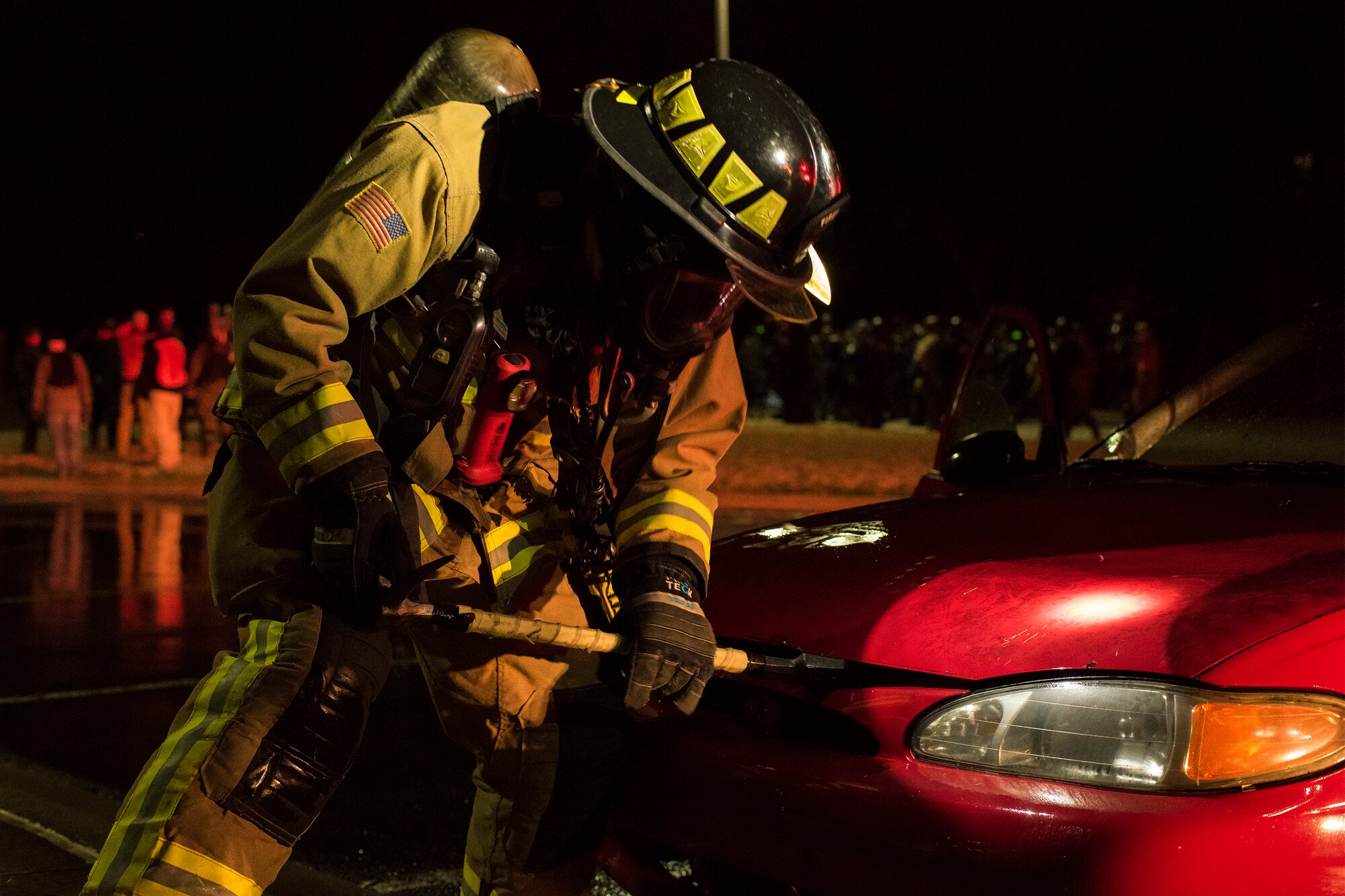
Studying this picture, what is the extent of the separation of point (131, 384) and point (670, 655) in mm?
15368

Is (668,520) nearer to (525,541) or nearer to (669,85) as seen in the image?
(525,541)

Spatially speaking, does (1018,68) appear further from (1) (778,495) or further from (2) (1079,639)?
(2) (1079,639)

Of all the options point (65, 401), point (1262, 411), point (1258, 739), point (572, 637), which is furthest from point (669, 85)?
point (65, 401)

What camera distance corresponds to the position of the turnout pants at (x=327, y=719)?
7.28 feet

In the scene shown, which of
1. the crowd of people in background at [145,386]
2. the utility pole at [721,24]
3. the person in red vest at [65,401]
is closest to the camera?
the utility pole at [721,24]

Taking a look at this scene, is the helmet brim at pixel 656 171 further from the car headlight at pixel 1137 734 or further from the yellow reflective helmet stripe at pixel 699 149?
the car headlight at pixel 1137 734

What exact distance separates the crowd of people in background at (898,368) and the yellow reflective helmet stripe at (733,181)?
16.5 meters

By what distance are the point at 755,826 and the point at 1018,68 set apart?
33.6 meters

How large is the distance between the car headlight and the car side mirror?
1.28 m

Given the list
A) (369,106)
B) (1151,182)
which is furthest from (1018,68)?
(369,106)

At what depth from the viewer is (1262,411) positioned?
11.5ft

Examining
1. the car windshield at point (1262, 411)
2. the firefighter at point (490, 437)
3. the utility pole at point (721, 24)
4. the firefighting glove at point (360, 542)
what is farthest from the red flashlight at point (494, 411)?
the utility pole at point (721, 24)

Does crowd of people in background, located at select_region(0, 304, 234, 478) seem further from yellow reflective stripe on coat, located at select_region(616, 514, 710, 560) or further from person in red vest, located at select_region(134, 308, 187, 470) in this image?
yellow reflective stripe on coat, located at select_region(616, 514, 710, 560)

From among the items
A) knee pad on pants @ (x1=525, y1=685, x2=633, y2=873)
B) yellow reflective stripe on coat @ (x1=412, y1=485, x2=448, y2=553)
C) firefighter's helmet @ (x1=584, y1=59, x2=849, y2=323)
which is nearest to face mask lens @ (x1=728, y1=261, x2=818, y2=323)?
firefighter's helmet @ (x1=584, y1=59, x2=849, y2=323)
